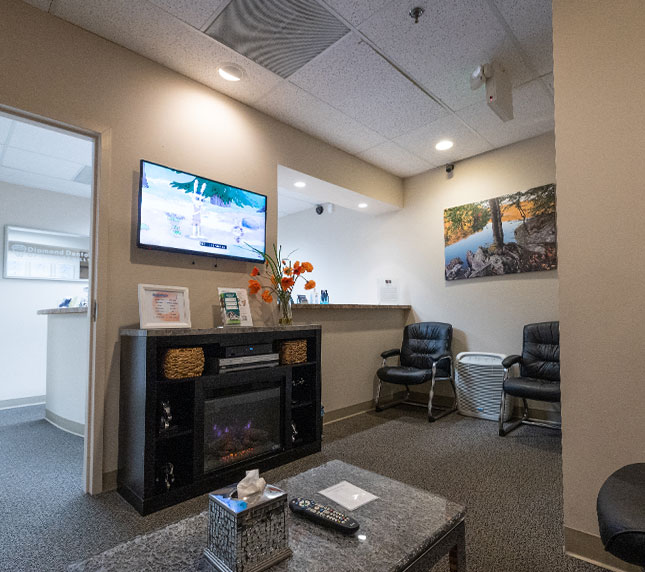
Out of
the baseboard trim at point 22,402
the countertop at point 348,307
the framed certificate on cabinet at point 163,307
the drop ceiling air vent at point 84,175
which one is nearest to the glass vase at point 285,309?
the countertop at point 348,307

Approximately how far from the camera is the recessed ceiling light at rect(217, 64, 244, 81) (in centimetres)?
263

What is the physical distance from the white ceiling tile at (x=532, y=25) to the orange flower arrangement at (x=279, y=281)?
78.5 inches

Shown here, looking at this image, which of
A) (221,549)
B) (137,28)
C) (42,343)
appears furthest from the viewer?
(42,343)

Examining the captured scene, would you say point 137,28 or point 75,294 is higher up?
point 137,28

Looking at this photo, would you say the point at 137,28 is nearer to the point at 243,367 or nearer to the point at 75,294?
the point at 243,367

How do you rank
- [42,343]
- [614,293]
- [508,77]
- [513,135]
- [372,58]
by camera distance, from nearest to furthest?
[614,293], [372,58], [508,77], [513,135], [42,343]

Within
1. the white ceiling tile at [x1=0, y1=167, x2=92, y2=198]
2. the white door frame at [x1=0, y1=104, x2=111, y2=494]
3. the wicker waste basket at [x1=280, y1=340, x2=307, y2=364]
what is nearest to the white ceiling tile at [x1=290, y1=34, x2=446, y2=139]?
the white door frame at [x1=0, y1=104, x2=111, y2=494]

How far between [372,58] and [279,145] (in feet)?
3.68

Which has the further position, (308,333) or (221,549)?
(308,333)

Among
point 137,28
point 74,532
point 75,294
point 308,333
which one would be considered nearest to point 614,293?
point 308,333

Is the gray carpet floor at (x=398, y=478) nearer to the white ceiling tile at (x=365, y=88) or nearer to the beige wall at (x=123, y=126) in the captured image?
the beige wall at (x=123, y=126)

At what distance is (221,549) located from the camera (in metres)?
0.91

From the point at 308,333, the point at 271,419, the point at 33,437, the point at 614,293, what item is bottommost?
the point at 33,437

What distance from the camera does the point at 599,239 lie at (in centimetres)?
161
